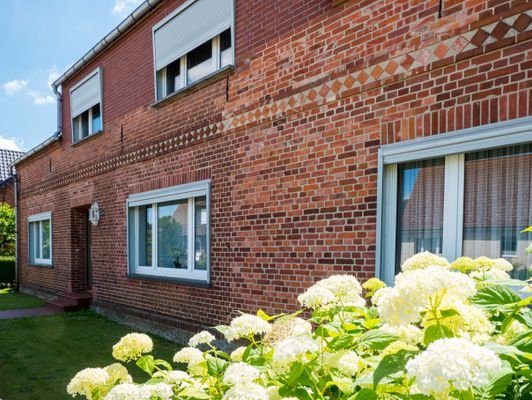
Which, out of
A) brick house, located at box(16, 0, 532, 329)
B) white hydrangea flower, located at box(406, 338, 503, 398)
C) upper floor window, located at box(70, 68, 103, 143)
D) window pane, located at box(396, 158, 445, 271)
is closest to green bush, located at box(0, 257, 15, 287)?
upper floor window, located at box(70, 68, 103, 143)

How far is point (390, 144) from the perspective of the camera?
3.68 meters

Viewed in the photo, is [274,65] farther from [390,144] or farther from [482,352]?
[482,352]

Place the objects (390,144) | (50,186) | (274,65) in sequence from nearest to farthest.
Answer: (390,144), (274,65), (50,186)

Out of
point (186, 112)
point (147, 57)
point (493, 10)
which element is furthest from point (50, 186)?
point (493, 10)

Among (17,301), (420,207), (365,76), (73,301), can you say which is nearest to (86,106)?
(73,301)

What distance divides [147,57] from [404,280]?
729cm

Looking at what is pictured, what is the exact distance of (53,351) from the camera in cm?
591

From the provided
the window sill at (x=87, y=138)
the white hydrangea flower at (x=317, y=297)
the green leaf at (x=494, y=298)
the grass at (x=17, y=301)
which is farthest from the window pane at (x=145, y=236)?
the green leaf at (x=494, y=298)

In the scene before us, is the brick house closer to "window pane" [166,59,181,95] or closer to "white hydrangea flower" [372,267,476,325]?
"window pane" [166,59,181,95]

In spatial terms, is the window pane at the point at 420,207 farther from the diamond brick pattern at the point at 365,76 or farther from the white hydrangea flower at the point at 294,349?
the white hydrangea flower at the point at 294,349

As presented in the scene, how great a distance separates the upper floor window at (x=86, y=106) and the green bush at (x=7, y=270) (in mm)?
7930

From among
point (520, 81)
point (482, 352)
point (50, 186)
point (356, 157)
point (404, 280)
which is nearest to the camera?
point (482, 352)

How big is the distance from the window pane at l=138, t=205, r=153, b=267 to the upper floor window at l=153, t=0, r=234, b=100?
221 cm

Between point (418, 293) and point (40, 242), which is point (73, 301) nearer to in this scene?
point (40, 242)
